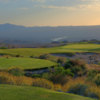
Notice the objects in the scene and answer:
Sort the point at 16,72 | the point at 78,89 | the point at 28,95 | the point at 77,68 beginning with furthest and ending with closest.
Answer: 1. the point at 77,68
2. the point at 16,72
3. the point at 78,89
4. the point at 28,95

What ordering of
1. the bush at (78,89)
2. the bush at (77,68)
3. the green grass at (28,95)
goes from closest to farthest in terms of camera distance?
the green grass at (28,95)
the bush at (78,89)
the bush at (77,68)

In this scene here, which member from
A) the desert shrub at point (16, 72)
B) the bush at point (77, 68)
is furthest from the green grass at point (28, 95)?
the bush at point (77, 68)

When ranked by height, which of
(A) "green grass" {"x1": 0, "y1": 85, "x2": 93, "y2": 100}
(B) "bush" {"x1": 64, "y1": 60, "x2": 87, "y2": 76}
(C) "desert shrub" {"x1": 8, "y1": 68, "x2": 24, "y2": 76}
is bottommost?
(B) "bush" {"x1": 64, "y1": 60, "x2": 87, "y2": 76}

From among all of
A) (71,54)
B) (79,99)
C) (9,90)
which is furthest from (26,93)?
(71,54)

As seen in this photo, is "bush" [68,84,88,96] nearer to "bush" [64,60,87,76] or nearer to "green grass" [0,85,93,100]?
"green grass" [0,85,93,100]

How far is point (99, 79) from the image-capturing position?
11398 millimetres

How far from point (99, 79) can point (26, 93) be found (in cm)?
507

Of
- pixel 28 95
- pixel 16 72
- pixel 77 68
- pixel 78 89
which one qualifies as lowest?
pixel 77 68

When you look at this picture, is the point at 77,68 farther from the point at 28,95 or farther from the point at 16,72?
the point at 28,95

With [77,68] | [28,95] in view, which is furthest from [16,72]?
[28,95]

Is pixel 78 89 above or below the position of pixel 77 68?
above

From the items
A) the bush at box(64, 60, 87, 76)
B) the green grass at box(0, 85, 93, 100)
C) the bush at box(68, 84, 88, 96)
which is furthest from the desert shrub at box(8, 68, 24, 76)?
the green grass at box(0, 85, 93, 100)

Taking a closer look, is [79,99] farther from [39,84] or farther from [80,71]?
[80,71]

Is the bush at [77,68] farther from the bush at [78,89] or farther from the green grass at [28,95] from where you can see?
the green grass at [28,95]
